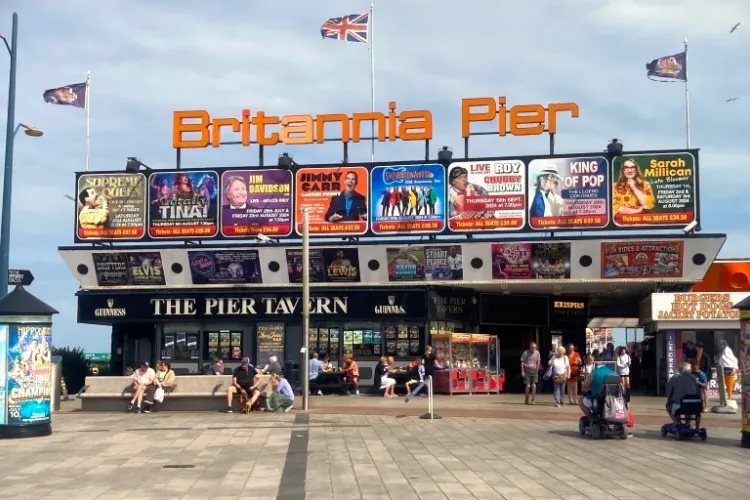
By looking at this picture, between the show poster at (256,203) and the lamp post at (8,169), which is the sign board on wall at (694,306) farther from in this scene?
the lamp post at (8,169)

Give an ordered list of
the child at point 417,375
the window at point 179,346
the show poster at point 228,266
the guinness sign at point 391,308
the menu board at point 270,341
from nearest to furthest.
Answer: the child at point 417,375 < the guinness sign at point 391,308 < the show poster at point 228,266 < the menu board at point 270,341 < the window at point 179,346

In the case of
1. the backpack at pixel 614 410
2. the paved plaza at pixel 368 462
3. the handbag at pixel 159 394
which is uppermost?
the backpack at pixel 614 410

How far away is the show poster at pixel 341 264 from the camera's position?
1309 inches

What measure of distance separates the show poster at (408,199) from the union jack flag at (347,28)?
17.6 feet

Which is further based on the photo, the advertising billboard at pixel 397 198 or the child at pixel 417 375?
the advertising billboard at pixel 397 198

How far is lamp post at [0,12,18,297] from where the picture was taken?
24.2 metres

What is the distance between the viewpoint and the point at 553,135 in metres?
33.1

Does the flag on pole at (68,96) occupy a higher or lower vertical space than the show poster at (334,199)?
higher

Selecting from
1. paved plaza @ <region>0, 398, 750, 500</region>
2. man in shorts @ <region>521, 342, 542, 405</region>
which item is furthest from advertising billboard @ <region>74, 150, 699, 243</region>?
paved plaza @ <region>0, 398, 750, 500</region>

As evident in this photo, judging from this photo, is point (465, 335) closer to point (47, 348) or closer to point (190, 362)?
point (190, 362)

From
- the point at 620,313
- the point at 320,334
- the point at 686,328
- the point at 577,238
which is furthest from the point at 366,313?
the point at 620,313

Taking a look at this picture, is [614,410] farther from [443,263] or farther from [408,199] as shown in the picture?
[408,199]

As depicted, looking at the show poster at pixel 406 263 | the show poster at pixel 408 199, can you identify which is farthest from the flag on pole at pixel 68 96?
the show poster at pixel 406 263

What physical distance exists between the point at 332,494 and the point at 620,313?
33225mm
